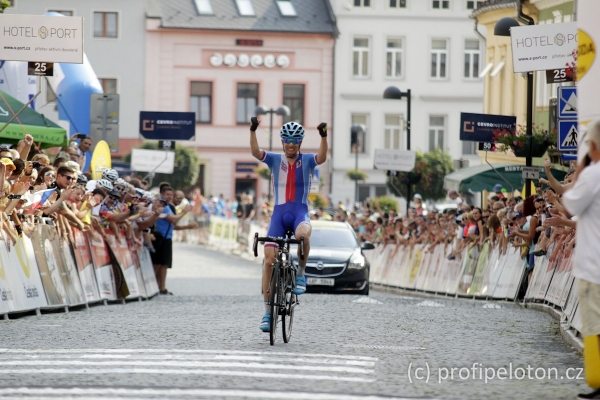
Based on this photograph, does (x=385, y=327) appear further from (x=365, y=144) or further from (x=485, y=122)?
(x=365, y=144)

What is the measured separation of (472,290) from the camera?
29.9m

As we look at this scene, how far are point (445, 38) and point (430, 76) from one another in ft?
6.31

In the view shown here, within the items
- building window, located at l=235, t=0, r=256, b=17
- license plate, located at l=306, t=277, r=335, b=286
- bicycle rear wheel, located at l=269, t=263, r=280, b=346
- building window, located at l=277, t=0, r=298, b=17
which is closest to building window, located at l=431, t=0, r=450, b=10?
building window, located at l=277, t=0, r=298, b=17

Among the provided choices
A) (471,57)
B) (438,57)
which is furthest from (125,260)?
(471,57)

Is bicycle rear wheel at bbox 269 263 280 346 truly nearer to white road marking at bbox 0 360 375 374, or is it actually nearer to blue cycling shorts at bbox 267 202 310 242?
blue cycling shorts at bbox 267 202 310 242

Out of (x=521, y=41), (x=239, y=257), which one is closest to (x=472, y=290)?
(x=521, y=41)

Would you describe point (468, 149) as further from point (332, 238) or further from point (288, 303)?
point (288, 303)

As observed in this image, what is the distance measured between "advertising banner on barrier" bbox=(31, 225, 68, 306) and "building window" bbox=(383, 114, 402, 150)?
60012mm

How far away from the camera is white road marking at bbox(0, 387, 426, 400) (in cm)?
1091

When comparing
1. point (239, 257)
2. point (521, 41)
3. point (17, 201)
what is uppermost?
point (521, 41)

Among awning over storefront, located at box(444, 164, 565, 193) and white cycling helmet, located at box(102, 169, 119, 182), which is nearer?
white cycling helmet, located at box(102, 169, 119, 182)

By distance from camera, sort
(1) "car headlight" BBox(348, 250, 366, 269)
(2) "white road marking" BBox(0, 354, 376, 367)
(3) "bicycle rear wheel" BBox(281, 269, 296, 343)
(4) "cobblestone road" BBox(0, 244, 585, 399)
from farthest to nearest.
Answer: (1) "car headlight" BBox(348, 250, 366, 269) → (3) "bicycle rear wheel" BBox(281, 269, 296, 343) → (2) "white road marking" BBox(0, 354, 376, 367) → (4) "cobblestone road" BBox(0, 244, 585, 399)

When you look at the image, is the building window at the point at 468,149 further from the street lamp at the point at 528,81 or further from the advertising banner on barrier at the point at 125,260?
the advertising banner on barrier at the point at 125,260

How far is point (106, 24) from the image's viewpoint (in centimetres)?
7725
